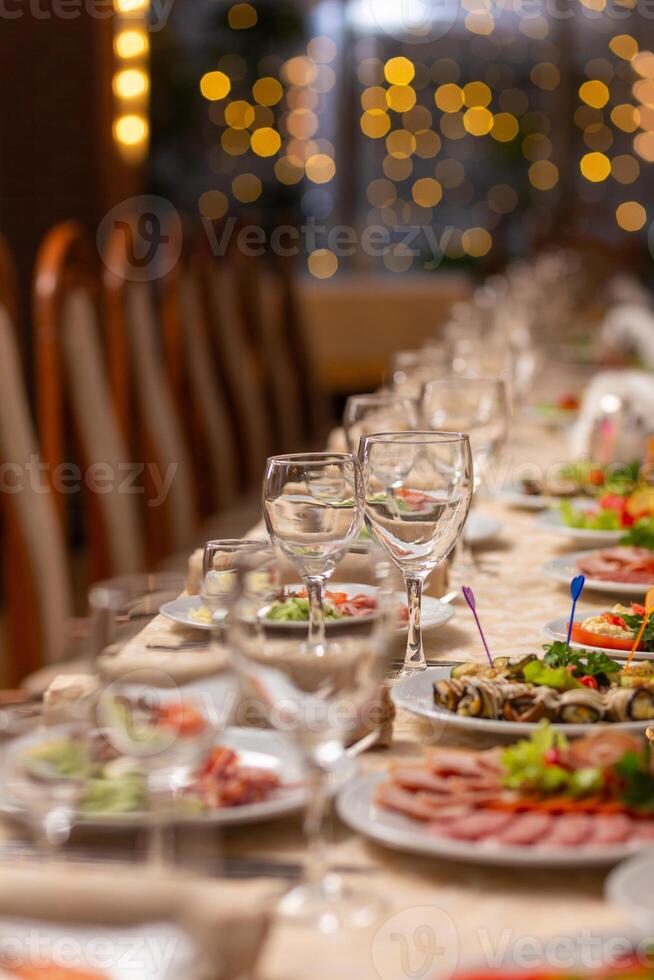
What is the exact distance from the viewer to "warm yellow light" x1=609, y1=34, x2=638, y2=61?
11477 millimetres

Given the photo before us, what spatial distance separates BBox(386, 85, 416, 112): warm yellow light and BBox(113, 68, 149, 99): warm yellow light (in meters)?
4.94

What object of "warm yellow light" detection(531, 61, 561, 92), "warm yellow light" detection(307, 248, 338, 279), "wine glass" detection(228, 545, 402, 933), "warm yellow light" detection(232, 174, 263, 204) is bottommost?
"wine glass" detection(228, 545, 402, 933)

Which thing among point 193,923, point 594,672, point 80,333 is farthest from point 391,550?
point 80,333

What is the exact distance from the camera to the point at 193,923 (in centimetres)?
58

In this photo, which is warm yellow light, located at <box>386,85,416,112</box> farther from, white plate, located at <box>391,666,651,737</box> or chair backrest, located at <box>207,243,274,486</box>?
white plate, located at <box>391,666,651,737</box>

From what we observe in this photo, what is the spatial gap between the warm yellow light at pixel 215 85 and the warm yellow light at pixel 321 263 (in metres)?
1.55

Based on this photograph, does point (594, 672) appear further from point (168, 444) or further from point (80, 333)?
point (168, 444)

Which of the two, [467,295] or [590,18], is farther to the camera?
[590,18]

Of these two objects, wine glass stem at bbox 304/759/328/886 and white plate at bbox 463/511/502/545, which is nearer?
wine glass stem at bbox 304/759/328/886

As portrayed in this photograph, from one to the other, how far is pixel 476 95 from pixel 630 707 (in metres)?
10.9

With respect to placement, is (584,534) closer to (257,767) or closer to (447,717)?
(447,717)

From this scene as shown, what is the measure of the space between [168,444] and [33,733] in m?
2.88

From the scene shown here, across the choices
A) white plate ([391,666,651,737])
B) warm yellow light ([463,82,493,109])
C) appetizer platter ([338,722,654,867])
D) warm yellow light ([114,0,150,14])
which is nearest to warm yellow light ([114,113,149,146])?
warm yellow light ([114,0,150,14])

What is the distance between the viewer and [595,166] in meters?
11.7
